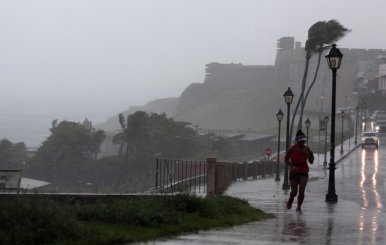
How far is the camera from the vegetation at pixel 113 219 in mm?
8992

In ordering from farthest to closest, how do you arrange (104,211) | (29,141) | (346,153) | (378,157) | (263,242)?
(29,141), (346,153), (378,157), (104,211), (263,242)

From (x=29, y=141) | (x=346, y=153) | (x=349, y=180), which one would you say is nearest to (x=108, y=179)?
(x=346, y=153)

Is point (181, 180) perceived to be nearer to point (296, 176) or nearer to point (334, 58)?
point (334, 58)

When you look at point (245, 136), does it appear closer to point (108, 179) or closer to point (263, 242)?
point (108, 179)

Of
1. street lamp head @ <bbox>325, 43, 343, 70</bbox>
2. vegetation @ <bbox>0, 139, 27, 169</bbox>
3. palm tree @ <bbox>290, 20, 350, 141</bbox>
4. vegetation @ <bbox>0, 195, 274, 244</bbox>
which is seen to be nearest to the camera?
vegetation @ <bbox>0, 195, 274, 244</bbox>

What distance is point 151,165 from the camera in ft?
264

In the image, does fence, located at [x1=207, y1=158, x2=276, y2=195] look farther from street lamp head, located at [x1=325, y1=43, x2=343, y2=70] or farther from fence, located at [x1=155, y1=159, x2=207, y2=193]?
street lamp head, located at [x1=325, y1=43, x2=343, y2=70]

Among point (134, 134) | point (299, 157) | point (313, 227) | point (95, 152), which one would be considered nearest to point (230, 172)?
point (299, 157)

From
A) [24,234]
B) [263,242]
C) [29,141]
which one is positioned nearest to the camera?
[24,234]

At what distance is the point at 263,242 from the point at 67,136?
75.3m

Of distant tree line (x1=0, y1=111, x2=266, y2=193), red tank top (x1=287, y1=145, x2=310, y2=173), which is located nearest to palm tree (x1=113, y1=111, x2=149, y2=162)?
distant tree line (x1=0, y1=111, x2=266, y2=193)

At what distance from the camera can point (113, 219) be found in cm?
1091

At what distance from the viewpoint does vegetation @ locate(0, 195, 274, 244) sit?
29.5 ft

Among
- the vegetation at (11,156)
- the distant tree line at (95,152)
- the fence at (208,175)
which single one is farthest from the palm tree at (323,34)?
the vegetation at (11,156)
